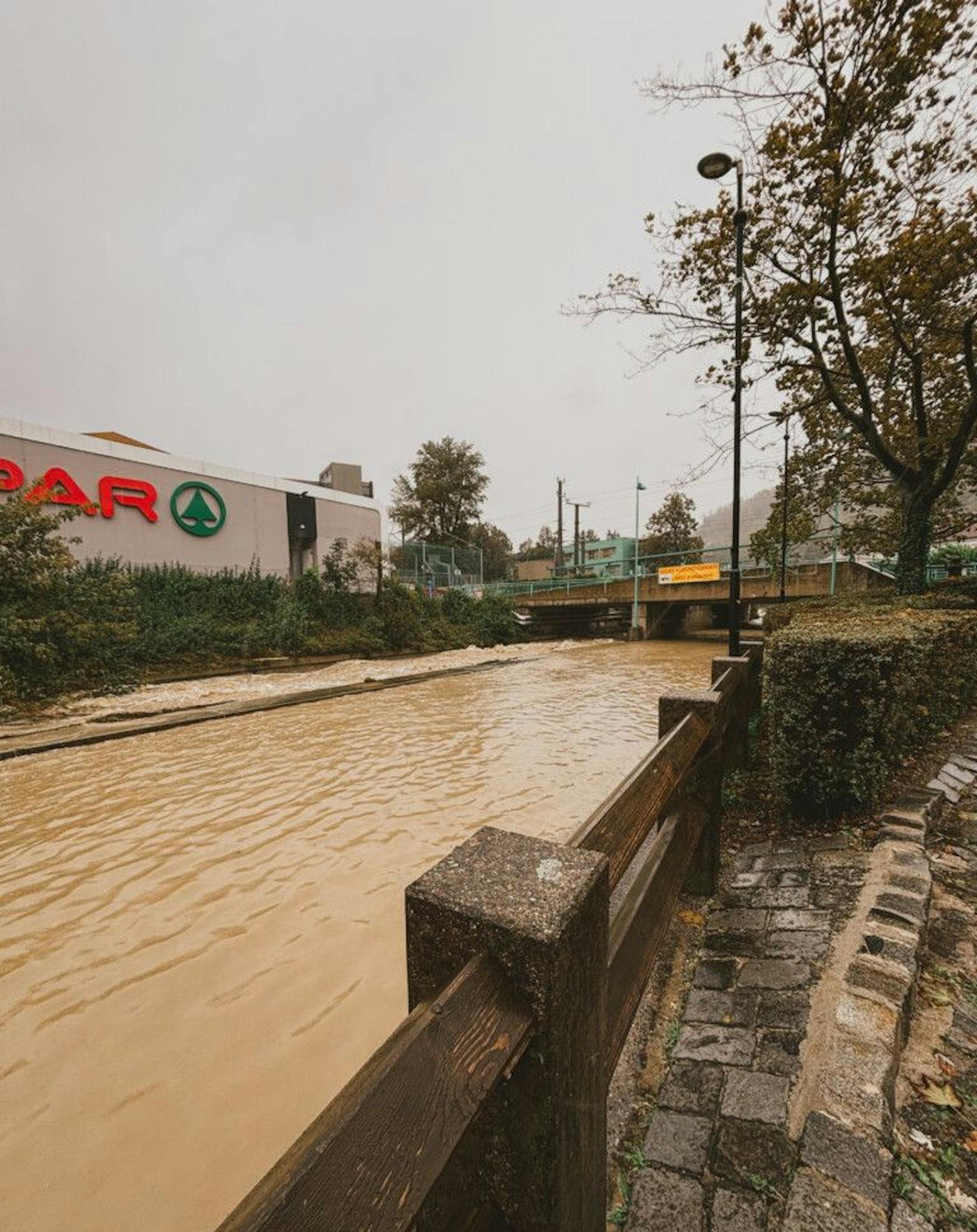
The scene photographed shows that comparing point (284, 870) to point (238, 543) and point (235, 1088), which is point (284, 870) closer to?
point (235, 1088)

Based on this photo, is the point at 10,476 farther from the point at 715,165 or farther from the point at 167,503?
the point at 715,165

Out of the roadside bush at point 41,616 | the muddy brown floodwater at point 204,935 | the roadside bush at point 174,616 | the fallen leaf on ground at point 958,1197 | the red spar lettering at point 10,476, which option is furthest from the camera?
the red spar lettering at point 10,476

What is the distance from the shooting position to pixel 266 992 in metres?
2.96

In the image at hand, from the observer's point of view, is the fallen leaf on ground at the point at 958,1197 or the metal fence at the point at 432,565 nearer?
the fallen leaf on ground at the point at 958,1197

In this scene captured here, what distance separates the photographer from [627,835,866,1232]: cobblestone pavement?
5.05 feet

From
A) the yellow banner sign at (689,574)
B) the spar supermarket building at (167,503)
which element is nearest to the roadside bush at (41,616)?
the spar supermarket building at (167,503)

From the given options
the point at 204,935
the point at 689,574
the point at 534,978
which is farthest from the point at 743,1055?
the point at 689,574

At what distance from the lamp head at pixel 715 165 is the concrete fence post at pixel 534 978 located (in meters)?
9.25

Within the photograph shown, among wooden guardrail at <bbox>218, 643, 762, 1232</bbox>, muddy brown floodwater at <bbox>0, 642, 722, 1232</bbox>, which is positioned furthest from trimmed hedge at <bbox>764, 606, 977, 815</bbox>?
wooden guardrail at <bbox>218, 643, 762, 1232</bbox>

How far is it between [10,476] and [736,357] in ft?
55.8

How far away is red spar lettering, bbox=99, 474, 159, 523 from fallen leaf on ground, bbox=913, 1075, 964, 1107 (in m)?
19.2

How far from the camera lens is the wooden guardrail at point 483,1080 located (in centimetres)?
69

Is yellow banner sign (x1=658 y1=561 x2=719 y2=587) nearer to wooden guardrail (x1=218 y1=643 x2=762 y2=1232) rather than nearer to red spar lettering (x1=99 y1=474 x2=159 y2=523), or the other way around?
red spar lettering (x1=99 y1=474 x2=159 y2=523)

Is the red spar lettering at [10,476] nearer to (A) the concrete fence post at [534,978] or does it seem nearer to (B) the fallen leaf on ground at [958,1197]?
(A) the concrete fence post at [534,978]
